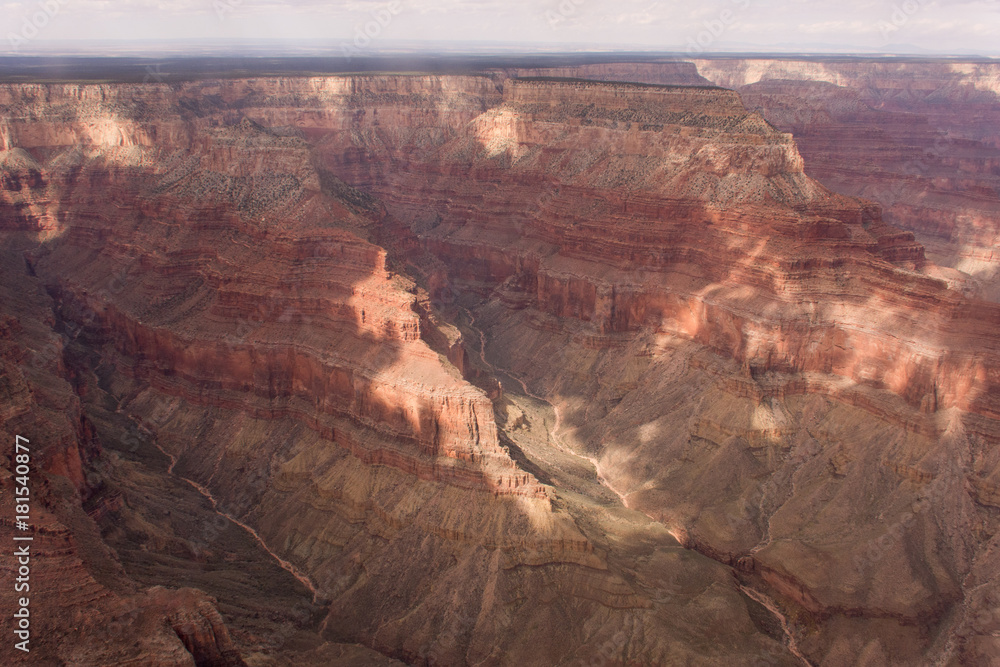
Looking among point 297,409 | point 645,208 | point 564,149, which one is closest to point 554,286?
point 645,208

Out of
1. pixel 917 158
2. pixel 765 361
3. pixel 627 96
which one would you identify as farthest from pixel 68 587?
pixel 917 158

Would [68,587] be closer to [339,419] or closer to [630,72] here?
[339,419]

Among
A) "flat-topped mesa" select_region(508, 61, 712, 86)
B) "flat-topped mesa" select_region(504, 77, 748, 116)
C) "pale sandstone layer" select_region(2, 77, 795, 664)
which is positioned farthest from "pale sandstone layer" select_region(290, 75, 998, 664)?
"flat-topped mesa" select_region(508, 61, 712, 86)

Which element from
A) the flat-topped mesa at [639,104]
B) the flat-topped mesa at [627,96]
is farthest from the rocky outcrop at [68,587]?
the flat-topped mesa at [627,96]

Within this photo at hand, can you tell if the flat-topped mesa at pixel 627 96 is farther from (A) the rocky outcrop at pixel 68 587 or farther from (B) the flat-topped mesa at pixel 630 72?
(A) the rocky outcrop at pixel 68 587

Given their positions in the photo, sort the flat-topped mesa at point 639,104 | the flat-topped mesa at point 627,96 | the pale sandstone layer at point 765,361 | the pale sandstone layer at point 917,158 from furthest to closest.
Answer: the pale sandstone layer at point 917,158 < the flat-topped mesa at point 627,96 < the flat-topped mesa at point 639,104 < the pale sandstone layer at point 765,361

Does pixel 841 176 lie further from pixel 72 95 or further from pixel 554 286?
pixel 72 95

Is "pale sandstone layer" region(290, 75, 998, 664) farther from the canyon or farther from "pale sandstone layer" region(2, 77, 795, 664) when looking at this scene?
"pale sandstone layer" region(2, 77, 795, 664)
